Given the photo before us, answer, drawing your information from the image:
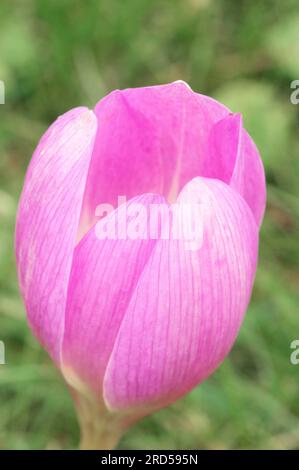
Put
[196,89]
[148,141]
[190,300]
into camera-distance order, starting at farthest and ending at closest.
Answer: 1. [196,89]
2. [148,141]
3. [190,300]

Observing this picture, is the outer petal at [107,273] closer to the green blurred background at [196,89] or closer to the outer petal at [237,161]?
the outer petal at [237,161]

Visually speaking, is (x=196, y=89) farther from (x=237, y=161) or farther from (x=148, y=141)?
(x=237, y=161)

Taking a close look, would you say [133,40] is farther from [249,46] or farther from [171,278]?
Answer: [171,278]

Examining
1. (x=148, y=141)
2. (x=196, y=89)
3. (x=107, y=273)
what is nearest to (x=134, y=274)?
(x=107, y=273)

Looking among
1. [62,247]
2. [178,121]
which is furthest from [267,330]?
[62,247]

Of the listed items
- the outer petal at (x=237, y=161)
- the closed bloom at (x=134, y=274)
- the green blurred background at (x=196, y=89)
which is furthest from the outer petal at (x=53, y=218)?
the green blurred background at (x=196, y=89)

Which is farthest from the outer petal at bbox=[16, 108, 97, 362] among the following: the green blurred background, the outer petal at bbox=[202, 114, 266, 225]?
the green blurred background
